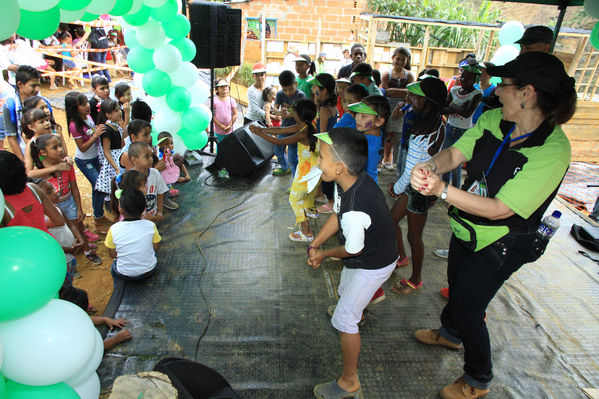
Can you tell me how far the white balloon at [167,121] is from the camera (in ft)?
15.3

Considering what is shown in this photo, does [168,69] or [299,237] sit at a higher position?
[168,69]

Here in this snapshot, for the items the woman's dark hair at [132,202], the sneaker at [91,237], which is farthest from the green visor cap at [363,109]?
the sneaker at [91,237]

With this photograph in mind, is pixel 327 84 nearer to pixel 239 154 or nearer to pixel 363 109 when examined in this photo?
pixel 363 109

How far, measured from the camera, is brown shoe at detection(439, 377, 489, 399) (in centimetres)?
214

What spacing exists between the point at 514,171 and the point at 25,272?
2.13m

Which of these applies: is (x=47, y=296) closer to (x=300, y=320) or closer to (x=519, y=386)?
(x=300, y=320)

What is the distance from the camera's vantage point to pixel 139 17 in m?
3.88

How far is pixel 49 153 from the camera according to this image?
3.08 meters

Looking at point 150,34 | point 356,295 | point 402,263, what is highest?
point 150,34

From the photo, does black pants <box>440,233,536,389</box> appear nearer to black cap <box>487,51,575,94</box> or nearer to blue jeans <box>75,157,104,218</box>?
black cap <box>487,51,575,94</box>

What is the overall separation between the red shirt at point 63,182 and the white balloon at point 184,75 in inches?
77.3

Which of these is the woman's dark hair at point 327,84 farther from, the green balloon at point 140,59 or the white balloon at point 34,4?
the white balloon at point 34,4

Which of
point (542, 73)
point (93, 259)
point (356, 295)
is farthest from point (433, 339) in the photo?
point (93, 259)

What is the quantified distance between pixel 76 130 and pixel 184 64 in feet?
5.32
